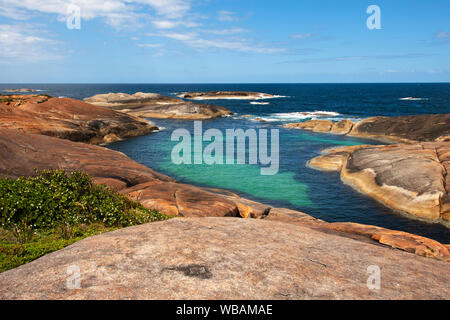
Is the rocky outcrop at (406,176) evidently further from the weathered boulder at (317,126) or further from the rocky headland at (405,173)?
the weathered boulder at (317,126)

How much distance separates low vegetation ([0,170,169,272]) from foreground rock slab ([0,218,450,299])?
2232 mm

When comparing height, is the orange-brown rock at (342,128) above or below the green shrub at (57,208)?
above

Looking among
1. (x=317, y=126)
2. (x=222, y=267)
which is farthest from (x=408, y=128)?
(x=222, y=267)

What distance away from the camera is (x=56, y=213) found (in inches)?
386

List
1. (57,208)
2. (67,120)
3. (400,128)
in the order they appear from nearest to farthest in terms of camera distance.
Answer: (57,208)
(67,120)
(400,128)

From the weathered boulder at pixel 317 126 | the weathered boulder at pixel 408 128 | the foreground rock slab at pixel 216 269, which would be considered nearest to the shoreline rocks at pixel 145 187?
the foreground rock slab at pixel 216 269

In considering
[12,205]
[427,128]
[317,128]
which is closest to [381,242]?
[12,205]

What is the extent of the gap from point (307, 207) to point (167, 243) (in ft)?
51.7

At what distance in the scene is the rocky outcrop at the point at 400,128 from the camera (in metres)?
37.0

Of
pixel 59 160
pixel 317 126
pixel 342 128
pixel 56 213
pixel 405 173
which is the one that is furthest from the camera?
pixel 317 126

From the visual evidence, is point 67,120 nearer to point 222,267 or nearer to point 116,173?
point 116,173

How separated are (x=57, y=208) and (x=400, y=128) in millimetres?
42338

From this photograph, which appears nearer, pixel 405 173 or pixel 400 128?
pixel 405 173

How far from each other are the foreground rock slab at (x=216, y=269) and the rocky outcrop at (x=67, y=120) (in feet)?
91.7
